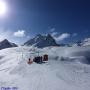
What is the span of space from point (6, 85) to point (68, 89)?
6.75 metres

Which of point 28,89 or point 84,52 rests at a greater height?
point 84,52

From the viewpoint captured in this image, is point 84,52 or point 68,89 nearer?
point 68,89

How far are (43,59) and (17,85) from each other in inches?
743

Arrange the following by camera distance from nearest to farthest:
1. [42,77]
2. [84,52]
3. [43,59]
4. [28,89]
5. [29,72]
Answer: [28,89] < [42,77] < [29,72] < [43,59] < [84,52]

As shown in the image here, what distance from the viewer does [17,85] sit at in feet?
58.8

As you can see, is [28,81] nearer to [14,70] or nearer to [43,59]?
[14,70]

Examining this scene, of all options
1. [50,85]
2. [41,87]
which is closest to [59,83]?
[50,85]

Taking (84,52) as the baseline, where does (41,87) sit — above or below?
below

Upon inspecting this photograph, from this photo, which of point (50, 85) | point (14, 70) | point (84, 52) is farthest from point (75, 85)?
point (84, 52)

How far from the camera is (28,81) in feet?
65.8

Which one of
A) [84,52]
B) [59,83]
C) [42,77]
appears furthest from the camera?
[84,52]

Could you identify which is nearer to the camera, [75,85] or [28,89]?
[28,89]

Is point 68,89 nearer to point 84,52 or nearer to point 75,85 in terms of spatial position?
point 75,85

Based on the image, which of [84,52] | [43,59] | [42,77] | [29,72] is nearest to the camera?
[42,77]
